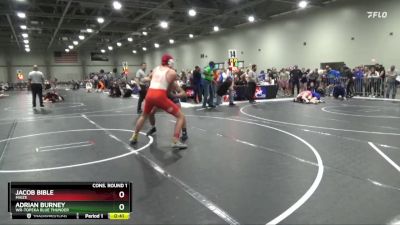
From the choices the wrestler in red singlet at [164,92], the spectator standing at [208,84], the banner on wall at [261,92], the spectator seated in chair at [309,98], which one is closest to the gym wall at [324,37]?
the spectator seated in chair at [309,98]

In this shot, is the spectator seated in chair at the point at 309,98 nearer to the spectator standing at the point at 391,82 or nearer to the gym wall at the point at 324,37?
the spectator standing at the point at 391,82

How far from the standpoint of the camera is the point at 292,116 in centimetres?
1155

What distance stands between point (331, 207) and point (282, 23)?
87.3ft

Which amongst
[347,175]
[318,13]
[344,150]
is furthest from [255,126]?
[318,13]

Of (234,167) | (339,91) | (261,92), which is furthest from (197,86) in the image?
(234,167)

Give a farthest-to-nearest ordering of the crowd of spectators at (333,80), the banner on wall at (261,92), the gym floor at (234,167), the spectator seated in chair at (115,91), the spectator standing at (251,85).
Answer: the spectator seated in chair at (115,91), the banner on wall at (261,92), the crowd of spectators at (333,80), the spectator standing at (251,85), the gym floor at (234,167)

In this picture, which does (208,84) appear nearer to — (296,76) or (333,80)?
(296,76)

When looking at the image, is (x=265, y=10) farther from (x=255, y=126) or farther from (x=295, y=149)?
(x=295, y=149)
